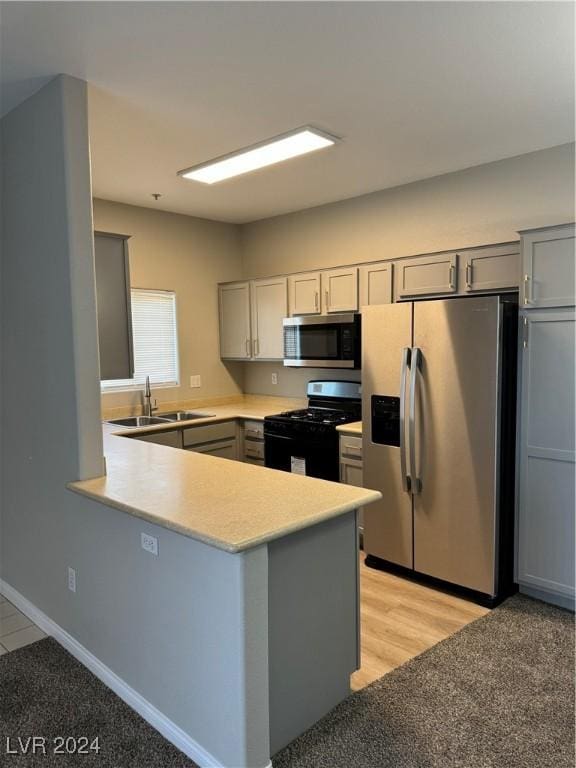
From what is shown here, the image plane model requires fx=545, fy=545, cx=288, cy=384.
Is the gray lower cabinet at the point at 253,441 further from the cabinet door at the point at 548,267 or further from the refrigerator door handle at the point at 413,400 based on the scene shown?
the cabinet door at the point at 548,267

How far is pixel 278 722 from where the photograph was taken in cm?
203

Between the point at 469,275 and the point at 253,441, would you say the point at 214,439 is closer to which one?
the point at 253,441

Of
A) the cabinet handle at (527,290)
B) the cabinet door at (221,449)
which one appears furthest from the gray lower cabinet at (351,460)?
the cabinet handle at (527,290)

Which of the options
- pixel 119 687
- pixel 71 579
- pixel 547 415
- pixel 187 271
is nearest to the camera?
pixel 119 687

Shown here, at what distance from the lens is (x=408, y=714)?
2254 millimetres

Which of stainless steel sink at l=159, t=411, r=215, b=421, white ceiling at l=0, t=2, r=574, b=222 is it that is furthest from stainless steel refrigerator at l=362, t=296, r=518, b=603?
stainless steel sink at l=159, t=411, r=215, b=421

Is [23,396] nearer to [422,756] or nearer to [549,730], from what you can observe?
[422,756]

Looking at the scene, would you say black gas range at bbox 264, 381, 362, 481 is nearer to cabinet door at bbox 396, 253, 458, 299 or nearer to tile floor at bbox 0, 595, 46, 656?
cabinet door at bbox 396, 253, 458, 299

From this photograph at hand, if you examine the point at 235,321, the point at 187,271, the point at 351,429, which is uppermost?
the point at 187,271

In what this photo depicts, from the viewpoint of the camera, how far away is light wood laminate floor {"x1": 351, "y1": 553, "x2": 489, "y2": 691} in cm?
266

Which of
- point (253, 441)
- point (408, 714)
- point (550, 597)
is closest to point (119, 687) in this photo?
point (408, 714)

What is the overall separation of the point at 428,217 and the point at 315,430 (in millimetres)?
1819

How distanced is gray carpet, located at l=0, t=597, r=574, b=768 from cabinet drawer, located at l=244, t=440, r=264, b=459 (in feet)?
7.56

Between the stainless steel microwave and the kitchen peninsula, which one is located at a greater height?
the stainless steel microwave
